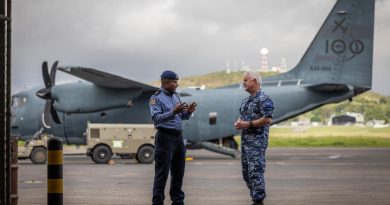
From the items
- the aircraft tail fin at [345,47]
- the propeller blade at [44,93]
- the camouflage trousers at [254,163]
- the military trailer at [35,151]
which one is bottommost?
the military trailer at [35,151]

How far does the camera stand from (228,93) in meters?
36.3

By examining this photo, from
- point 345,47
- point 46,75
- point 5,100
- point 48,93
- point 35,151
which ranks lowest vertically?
point 35,151

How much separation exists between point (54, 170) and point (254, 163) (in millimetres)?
3682

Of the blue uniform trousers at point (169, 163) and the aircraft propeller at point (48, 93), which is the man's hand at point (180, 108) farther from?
the aircraft propeller at point (48, 93)

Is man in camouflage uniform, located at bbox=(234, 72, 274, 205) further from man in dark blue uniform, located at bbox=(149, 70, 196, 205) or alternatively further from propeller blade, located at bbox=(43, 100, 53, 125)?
propeller blade, located at bbox=(43, 100, 53, 125)

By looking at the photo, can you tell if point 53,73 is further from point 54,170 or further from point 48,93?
point 54,170

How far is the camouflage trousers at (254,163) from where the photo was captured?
41.6 feet

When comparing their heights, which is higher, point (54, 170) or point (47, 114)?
point (47, 114)

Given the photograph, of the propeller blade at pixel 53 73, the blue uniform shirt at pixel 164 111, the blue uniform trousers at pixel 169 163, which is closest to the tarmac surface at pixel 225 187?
the blue uniform trousers at pixel 169 163

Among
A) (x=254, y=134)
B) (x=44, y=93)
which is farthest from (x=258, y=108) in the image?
(x=44, y=93)

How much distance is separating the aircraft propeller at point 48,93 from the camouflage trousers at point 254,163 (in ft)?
76.7

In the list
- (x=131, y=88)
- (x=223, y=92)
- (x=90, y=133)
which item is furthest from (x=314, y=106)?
(x=90, y=133)

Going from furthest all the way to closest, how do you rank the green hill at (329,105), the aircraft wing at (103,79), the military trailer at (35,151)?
the green hill at (329,105)
the aircraft wing at (103,79)
the military trailer at (35,151)

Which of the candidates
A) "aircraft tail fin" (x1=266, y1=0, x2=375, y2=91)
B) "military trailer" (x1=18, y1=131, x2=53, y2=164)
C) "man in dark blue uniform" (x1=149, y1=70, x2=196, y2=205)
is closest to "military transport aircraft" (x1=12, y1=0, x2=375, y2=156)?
"aircraft tail fin" (x1=266, y1=0, x2=375, y2=91)
